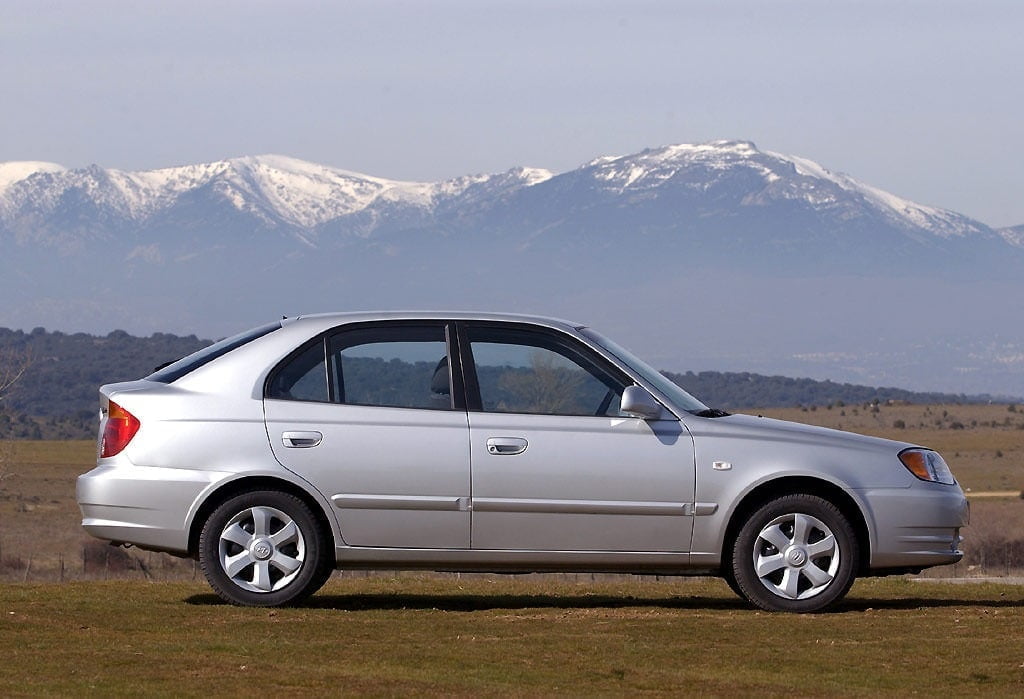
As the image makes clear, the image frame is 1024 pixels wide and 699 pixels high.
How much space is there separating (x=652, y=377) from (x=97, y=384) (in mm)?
148170

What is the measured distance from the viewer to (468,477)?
10000mm

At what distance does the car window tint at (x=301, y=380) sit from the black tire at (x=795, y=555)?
245 cm

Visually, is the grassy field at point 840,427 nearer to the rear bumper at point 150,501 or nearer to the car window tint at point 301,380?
the rear bumper at point 150,501

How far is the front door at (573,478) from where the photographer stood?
10.0 meters

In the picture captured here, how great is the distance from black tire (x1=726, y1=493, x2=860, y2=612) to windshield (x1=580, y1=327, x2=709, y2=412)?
0.74 meters

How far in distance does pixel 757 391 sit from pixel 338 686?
16777 cm

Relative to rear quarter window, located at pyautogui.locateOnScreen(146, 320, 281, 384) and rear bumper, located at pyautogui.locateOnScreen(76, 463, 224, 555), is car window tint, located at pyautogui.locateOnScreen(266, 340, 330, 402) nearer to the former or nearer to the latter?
rear quarter window, located at pyautogui.locateOnScreen(146, 320, 281, 384)

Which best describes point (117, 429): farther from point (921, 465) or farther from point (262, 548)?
point (921, 465)

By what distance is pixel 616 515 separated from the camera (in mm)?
10031

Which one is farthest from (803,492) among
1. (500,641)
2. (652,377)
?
(500,641)

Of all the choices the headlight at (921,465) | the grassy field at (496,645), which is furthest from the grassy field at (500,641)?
the headlight at (921,465)

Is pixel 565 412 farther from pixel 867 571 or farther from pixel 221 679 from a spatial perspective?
pixel 221 679

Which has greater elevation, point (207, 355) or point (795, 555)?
point (207, 355)

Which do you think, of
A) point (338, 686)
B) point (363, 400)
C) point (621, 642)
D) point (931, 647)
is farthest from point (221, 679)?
point (931, 647)
